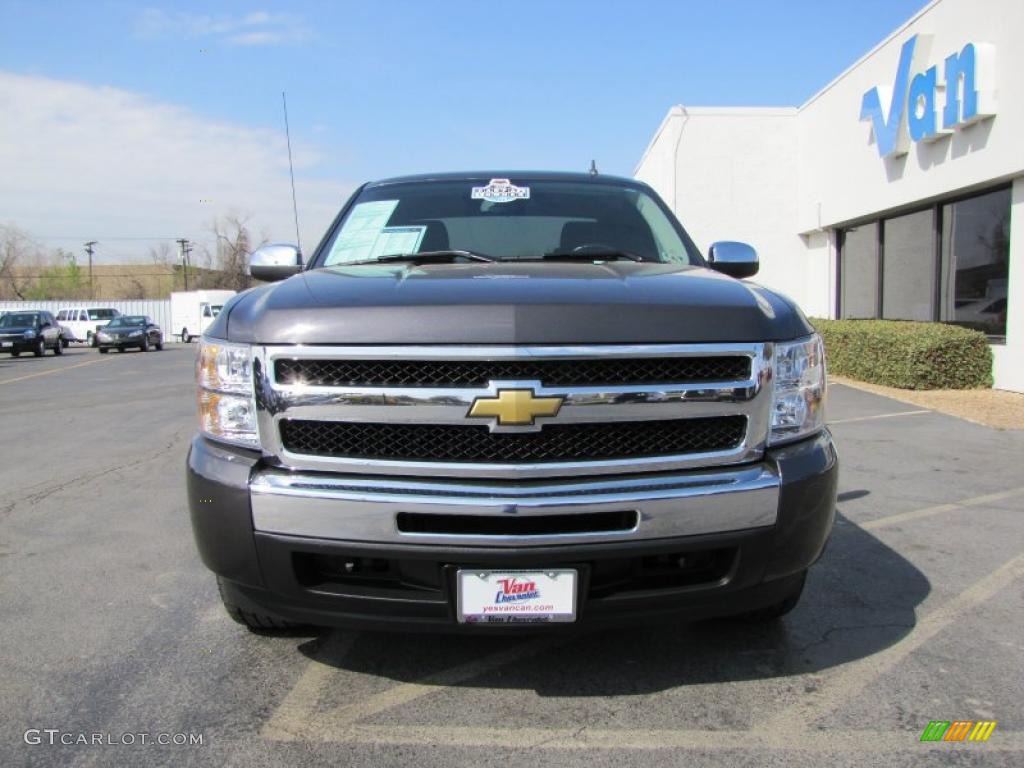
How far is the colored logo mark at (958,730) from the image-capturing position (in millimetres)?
2342

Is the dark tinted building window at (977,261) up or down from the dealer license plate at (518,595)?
up

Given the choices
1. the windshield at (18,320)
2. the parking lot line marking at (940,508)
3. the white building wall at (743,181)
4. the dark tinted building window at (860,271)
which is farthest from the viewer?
the windshield at (18,320)

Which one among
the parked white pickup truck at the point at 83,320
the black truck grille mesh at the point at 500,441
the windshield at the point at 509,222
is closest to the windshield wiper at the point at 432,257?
the windshield at the point at 509,222

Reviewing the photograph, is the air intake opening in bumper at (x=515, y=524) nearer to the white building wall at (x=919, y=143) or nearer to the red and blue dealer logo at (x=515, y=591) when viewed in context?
the red and blue dealer logo at (x=515, y=591)

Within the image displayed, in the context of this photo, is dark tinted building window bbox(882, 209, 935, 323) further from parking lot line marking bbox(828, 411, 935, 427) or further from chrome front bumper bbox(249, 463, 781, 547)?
chrome front bumper bbox(249, 463, 781, 547)

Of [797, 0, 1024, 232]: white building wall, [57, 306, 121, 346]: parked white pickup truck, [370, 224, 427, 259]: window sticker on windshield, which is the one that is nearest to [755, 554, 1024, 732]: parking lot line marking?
[370, 224, 427, 259]: window sticker on windshield

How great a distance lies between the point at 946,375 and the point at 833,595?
875 cm

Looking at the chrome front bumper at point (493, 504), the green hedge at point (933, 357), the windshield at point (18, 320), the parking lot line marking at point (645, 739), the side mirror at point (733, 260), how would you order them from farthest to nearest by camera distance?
the windshield at point (18, 320)
the green hedge at point (933, 357)
the side mirror at point (733, 260)
the parking lot line marking at point (645, 739)
the chrome front bumper at point (493, 504)

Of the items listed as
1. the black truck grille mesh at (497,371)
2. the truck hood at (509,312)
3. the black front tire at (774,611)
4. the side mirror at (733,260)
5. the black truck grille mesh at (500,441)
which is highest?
the side mirror at (733,260)

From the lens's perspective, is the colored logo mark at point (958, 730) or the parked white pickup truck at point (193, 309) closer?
the colored logo mark at point (958, 730)

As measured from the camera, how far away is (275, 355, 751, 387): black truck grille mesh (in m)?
2.23

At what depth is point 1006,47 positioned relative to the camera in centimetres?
1040

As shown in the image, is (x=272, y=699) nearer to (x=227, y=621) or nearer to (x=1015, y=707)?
(x=227, y=621)

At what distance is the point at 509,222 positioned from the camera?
12.5 ft
